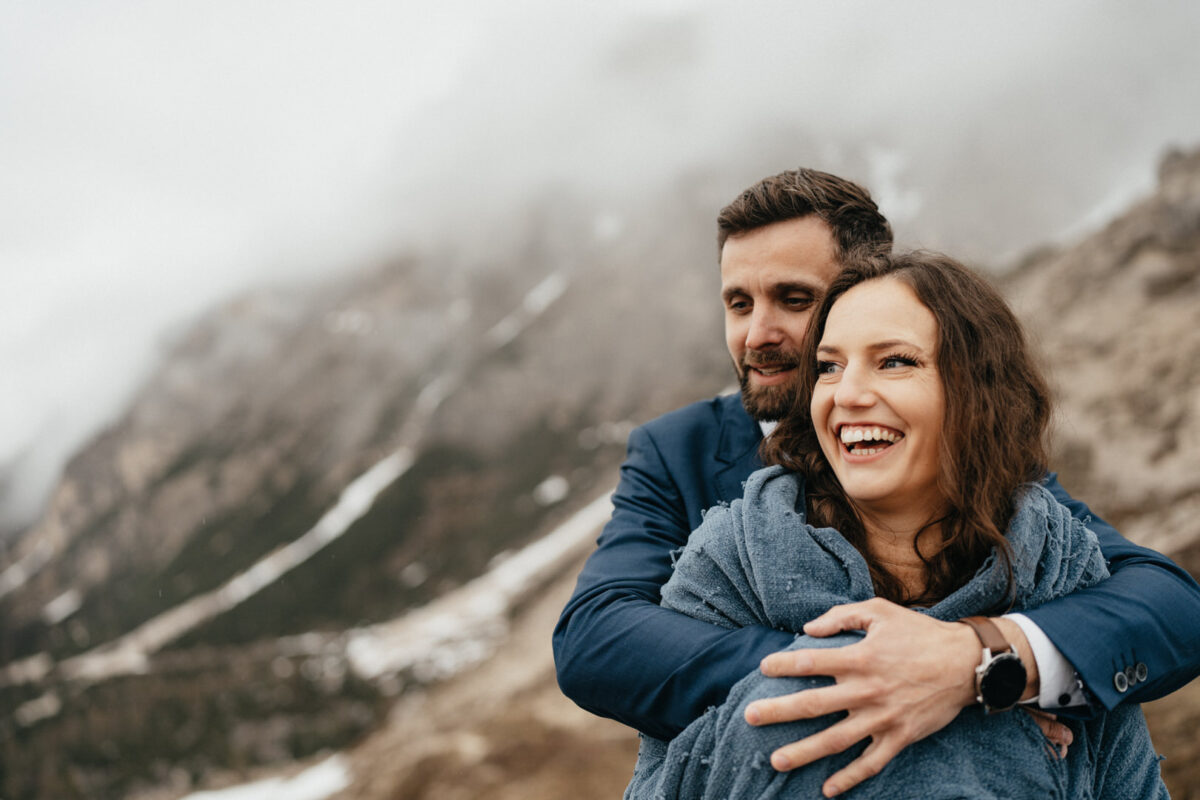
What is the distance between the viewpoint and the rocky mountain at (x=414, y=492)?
78.7 feet

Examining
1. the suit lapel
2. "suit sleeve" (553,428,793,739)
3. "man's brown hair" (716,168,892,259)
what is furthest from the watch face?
"man's brown hair" (716,168,892,259)

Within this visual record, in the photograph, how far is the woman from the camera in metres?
2.08

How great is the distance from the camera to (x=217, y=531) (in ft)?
393

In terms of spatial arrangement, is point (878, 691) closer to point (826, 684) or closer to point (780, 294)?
point (826, 684)

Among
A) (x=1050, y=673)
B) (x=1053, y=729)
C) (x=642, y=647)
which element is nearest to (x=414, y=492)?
(x=642, y=647)

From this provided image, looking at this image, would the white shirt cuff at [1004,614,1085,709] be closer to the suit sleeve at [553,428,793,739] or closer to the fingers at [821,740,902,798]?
the fingers at [821,740,902,798]

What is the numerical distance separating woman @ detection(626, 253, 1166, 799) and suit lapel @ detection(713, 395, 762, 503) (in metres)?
0.44

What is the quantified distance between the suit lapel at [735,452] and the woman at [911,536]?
440 mm

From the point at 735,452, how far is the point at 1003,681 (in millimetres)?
1351

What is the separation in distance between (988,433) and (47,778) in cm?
8899

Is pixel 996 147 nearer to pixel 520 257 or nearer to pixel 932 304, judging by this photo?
pixel 520 257

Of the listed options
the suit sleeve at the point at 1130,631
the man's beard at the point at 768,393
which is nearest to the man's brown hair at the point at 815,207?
the man's beard at the point at 768,393

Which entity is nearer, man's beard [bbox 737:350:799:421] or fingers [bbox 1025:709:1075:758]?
fingers [bbox 1025:709:1075:758]

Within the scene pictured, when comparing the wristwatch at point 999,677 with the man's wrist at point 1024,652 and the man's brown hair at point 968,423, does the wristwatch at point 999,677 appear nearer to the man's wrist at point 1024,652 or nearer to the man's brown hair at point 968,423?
the man's wrist at point 1024,652
